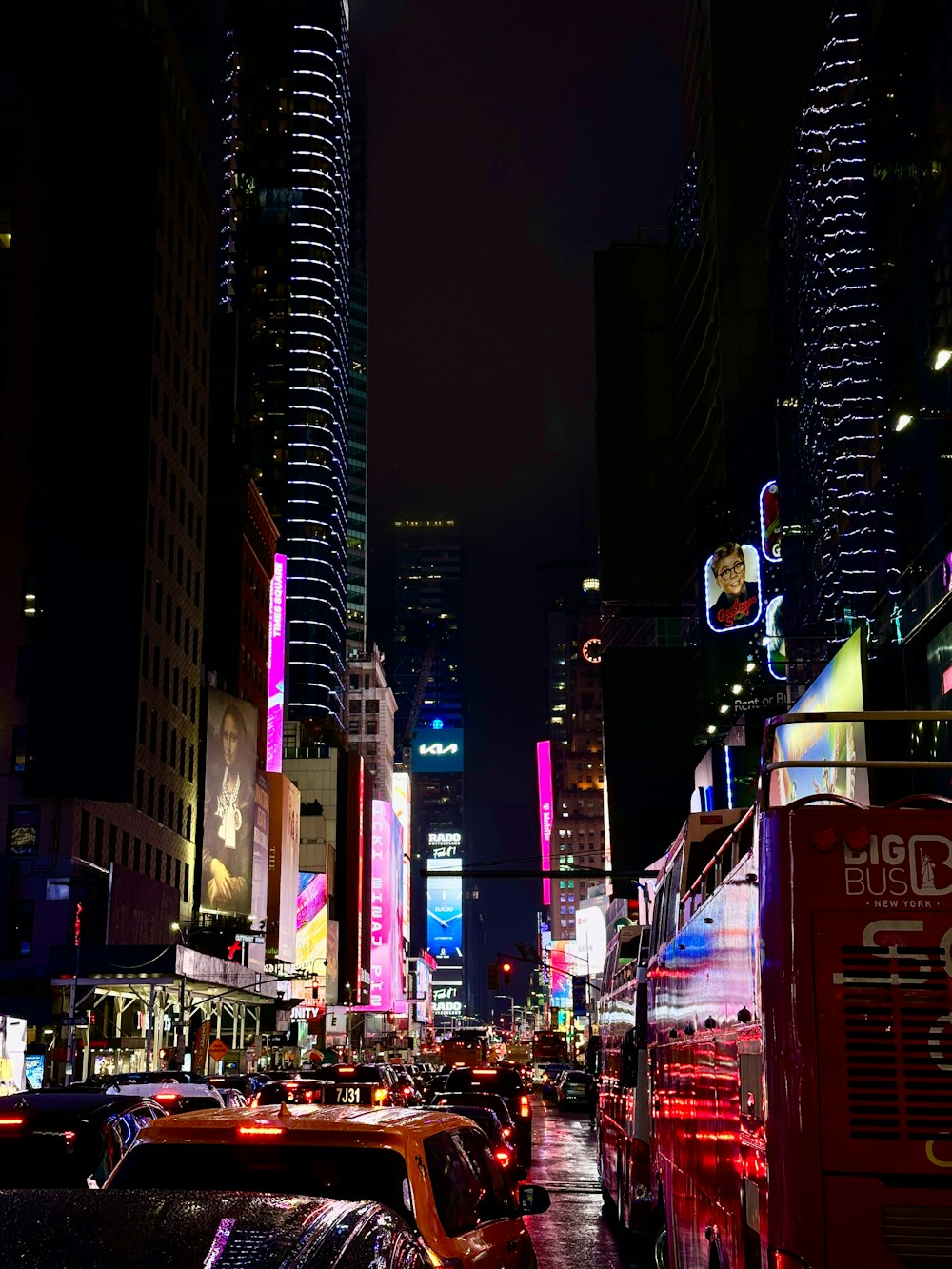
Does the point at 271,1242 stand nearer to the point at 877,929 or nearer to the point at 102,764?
the point at 877,929

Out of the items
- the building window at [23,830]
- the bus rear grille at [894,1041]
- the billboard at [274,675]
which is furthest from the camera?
the billboard at [274,675]

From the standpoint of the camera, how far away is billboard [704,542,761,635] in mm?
57625

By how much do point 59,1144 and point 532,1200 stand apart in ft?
15.8

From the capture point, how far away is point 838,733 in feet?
120

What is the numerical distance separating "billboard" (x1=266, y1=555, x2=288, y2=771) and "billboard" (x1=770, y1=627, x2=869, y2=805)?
80.9 metres

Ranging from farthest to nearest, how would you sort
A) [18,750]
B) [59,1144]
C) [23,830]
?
[18,750] < [23,830] < [59,1144]

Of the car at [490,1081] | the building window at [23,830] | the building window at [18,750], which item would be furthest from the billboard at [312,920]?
the car at [490,1081]

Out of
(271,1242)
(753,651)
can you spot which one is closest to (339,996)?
(753,651)

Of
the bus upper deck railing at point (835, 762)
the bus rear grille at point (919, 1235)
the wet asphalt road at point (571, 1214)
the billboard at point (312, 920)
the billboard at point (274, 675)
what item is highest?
the billboard at point (274, 675)

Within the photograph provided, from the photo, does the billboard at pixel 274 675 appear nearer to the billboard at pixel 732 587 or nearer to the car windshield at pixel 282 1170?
the billboard at pixel 732 587

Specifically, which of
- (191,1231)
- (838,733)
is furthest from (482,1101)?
(191,1231)

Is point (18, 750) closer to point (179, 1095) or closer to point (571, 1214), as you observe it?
point (571, 1214)

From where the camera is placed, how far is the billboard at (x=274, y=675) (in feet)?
390

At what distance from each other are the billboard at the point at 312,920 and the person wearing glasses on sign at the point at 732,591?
79.5 m
